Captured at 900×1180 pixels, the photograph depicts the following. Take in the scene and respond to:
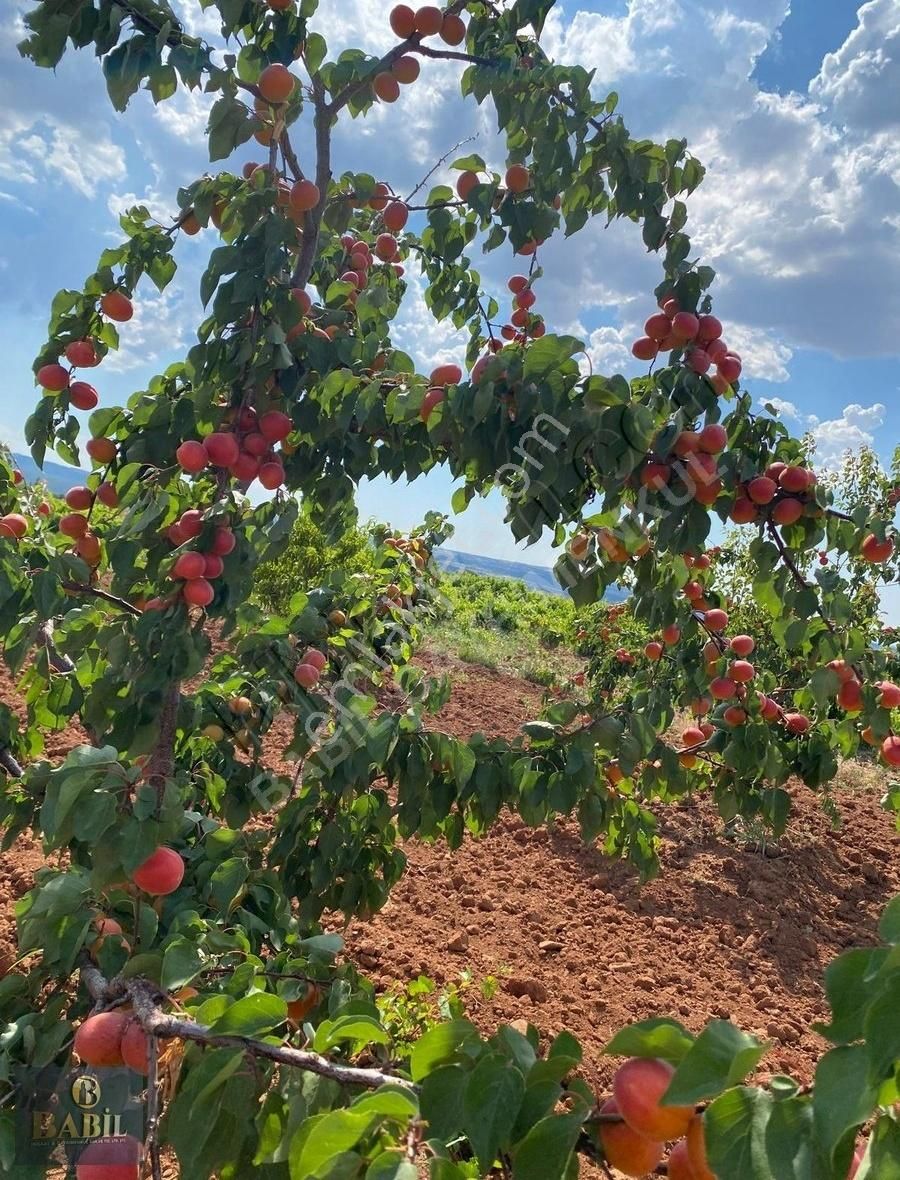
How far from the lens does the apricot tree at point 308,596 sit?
1.00 metres

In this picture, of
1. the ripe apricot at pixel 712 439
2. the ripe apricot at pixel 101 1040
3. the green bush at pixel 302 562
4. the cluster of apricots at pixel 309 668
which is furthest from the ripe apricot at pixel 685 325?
the green bush at pixel 302 562

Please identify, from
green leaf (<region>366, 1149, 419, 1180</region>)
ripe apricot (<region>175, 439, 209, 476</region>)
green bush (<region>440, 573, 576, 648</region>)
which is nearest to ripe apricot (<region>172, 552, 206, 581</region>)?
ripe apricot (<region>175, 439, 209, 476</region>)

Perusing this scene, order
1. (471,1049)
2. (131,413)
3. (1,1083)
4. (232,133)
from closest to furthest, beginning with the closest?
1. (471,1049)
2. (1,1083)
3. (232,133)
4. (131,413)

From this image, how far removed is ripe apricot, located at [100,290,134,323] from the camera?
188 centimetres

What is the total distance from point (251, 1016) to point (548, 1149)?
0.35 m

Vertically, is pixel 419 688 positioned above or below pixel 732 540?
below

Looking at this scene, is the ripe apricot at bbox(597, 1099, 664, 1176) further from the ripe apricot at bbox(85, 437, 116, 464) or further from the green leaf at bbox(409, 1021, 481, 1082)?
the ripe apricot at bbox(85, 437, 116, 464)

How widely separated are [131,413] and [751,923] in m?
3.84

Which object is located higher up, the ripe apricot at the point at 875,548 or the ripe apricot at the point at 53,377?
the ripe apricot at the point at 53,377

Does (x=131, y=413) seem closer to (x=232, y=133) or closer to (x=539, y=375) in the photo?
(x=232, y=133)

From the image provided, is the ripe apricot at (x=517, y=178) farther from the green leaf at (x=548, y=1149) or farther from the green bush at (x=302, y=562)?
the green bush at (x=302, y=562)

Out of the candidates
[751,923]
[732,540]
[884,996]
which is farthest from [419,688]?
[732,540]

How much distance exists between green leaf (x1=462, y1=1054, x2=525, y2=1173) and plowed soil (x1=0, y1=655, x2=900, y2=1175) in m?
2.34

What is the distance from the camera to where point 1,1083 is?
1.15 meters
